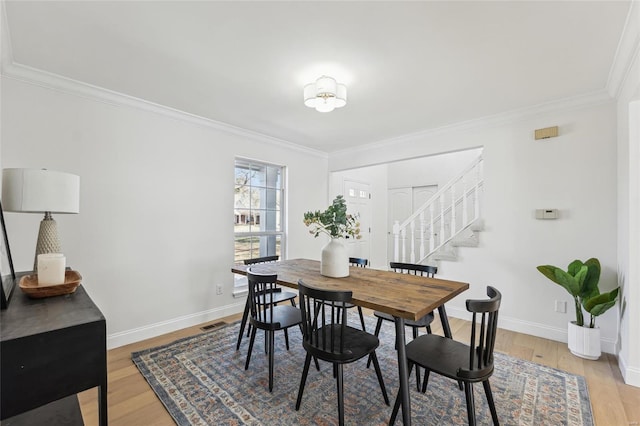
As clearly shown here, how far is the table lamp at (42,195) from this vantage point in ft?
4.75

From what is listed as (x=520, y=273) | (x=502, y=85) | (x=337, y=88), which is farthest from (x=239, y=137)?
(x=520, y=273)

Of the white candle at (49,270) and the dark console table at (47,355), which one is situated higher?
the white candle at (49,270)

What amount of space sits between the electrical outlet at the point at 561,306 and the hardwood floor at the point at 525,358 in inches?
12.7

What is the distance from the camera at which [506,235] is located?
3295mm

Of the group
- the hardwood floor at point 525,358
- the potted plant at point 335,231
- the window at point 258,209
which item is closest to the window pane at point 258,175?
the window at point 258,209

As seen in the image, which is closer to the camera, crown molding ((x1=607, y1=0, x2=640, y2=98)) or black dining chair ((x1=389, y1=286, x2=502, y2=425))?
black dining chair ((x1=389, y1=286, x2=502, y2=425))

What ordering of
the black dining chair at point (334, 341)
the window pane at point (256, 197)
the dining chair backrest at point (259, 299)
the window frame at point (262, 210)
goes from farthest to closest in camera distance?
the window pane at point (256, 197), the window frame at point (262, 210), the dining chair backrest at point (259, 299), the black dining chair at point (334, 341)

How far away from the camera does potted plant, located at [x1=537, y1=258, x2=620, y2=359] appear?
2522 millimetres

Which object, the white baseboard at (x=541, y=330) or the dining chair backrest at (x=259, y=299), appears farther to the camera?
the white baseboard at (x=541, y=330)

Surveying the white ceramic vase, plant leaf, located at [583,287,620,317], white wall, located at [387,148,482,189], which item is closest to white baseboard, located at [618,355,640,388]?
plant leaf, located at [583,287,620,317]

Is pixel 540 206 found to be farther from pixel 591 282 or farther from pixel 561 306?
pixel 561 306

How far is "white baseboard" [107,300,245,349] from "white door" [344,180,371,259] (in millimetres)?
2812

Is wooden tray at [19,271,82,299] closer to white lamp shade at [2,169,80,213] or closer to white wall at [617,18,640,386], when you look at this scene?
white lamp shade at [2,169,80,213]

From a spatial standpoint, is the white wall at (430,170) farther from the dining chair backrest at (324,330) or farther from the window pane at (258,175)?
the dining chair backrest at (324,330)
